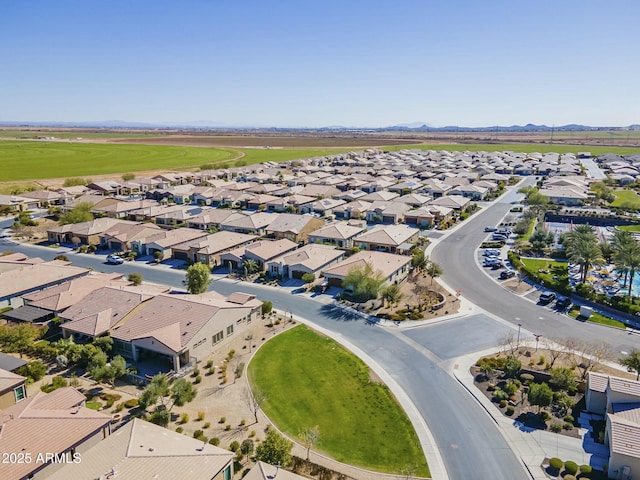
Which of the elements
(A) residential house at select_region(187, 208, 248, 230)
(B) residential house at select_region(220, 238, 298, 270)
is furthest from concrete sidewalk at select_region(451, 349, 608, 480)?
(A) residential house at select_region(187, 208, 248, 230)

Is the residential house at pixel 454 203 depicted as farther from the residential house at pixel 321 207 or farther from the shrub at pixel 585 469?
the shrub at pixel 585 469

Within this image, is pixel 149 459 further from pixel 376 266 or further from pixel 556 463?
pixel 376 266

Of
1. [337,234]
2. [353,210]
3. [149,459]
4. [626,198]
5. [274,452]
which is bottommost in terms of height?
[274,452]

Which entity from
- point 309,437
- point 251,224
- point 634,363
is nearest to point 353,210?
point 251,224

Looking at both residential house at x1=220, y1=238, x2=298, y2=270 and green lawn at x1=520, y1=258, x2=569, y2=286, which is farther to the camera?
residential house at x1=220, y1=238, x2=298, y2=270

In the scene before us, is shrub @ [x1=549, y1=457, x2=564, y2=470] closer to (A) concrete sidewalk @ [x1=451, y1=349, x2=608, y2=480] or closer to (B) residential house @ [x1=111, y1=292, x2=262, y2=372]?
(A) concrete sidewalk @ [x1=451, y1=349, x2=608, y2=480]

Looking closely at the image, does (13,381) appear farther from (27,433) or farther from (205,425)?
(205,425)

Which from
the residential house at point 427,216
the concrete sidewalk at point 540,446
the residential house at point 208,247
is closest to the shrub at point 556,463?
the concrete sidewalk at point 540,446
